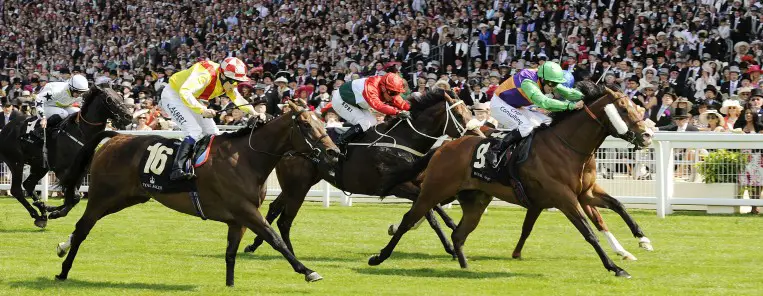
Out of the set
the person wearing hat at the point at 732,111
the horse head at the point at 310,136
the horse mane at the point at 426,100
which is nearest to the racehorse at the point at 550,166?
the horse mane at the point at 426,100

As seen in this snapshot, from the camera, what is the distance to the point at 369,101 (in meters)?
11.0

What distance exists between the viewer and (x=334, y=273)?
9047 mm

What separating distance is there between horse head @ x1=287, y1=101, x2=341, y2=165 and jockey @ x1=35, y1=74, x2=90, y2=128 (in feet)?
20.0

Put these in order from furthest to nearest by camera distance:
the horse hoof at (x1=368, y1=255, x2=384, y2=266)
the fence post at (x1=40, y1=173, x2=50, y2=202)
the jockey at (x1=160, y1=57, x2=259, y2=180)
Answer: the fence post at (x1=40, y1=173, x2=50, y2=202) → the horse hoof at (x1=368, y1=255, x2=384, y2=266) → the jockey at (x1=160, y1=57, x2=259, y2=180)

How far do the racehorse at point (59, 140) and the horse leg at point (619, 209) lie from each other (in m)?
5.27

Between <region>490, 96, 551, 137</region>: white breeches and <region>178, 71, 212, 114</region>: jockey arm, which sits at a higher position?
<region>178, 71, 212, 114</region>: jockey arm

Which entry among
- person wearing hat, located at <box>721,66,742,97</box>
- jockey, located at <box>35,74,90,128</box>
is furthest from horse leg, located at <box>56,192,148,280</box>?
person wearing hat, located at <box>721,66,742,97</box>

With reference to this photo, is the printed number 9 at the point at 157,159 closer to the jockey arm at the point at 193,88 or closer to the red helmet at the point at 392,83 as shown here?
the jockey arm at the point at 193,88

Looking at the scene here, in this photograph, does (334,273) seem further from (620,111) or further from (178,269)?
(620,111)

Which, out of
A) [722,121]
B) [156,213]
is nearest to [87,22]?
[156,213]

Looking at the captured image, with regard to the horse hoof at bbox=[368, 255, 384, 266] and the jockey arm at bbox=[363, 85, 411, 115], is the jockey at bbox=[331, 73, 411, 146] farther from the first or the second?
the horse hoof at bbox=[368, 255, 384, 266]

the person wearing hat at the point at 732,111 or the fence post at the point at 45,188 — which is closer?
the person wearing hat at the point at 732,111

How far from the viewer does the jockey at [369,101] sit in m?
10.9

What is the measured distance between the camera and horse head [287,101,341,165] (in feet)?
26.4
